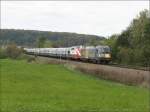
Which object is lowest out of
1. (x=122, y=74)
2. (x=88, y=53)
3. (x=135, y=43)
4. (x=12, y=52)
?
(x=122, y=74)

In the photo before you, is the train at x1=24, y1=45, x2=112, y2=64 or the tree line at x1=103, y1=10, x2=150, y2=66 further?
the tree line at x1=103, y1=10, x2=150, y2=66

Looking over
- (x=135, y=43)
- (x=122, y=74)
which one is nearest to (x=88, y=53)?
(x=135, y=43)

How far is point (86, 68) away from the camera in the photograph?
57125 millimetres

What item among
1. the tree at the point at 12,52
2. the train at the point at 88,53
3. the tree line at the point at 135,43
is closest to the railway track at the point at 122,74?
the train at the point at 88,53

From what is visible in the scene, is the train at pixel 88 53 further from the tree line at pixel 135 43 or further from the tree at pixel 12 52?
the tree at pixel 12 52

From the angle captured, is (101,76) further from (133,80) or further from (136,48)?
(136,48)

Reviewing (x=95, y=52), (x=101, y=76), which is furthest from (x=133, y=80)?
(x=95, y=52)

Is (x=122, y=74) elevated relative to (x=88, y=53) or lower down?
lower down

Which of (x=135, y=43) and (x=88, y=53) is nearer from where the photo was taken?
(x=88, y=53)

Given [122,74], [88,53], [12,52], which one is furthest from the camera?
[12,52]

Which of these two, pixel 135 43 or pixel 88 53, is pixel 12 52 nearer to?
pixel 135 43

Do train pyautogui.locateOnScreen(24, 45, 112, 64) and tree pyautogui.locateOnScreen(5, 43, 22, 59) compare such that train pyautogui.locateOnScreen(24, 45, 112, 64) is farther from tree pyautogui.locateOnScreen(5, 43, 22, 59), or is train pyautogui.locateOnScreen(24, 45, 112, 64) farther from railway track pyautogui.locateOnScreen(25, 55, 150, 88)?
tree pyautogui.locateOnScreen(5, 43, 22, 59)

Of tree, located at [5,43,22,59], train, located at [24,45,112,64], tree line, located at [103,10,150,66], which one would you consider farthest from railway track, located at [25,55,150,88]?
tree, located at [5,43,22,59]

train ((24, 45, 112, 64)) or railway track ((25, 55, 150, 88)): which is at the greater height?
train ((24, 45, 112, 64))
